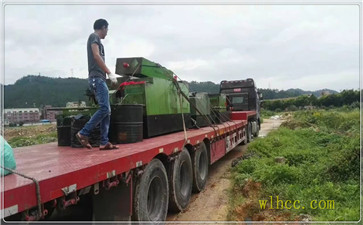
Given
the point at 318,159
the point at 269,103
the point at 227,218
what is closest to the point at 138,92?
the point at 227,218

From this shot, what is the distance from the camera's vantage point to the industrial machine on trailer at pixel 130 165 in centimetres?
238

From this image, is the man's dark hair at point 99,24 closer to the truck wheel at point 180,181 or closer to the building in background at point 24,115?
the truck wheel at point 180,181

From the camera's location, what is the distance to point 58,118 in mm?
5008

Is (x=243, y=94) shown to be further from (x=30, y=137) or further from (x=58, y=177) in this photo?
(x=30, y=137)

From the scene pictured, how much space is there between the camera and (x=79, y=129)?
4664mm

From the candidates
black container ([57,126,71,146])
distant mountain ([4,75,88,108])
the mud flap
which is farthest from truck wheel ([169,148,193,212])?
distant mountain ([4,75,88,108])

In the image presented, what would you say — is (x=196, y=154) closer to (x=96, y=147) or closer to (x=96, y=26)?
(x=96, y=147)

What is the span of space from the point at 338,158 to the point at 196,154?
316 cm

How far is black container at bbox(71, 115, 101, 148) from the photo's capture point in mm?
4586

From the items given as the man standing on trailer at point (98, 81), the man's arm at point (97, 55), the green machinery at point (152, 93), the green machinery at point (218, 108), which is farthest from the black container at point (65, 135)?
the green machinery at point (218, 108)

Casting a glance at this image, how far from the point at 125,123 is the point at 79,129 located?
2.27ft

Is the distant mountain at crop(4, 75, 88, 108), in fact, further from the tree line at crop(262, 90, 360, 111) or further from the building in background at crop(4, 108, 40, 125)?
the tree line at crop(262, 90, 360, 111)

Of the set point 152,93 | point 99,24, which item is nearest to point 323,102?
point 152,93

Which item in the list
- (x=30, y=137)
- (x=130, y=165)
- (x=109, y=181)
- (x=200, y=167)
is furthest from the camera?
(x=30, y=137)
